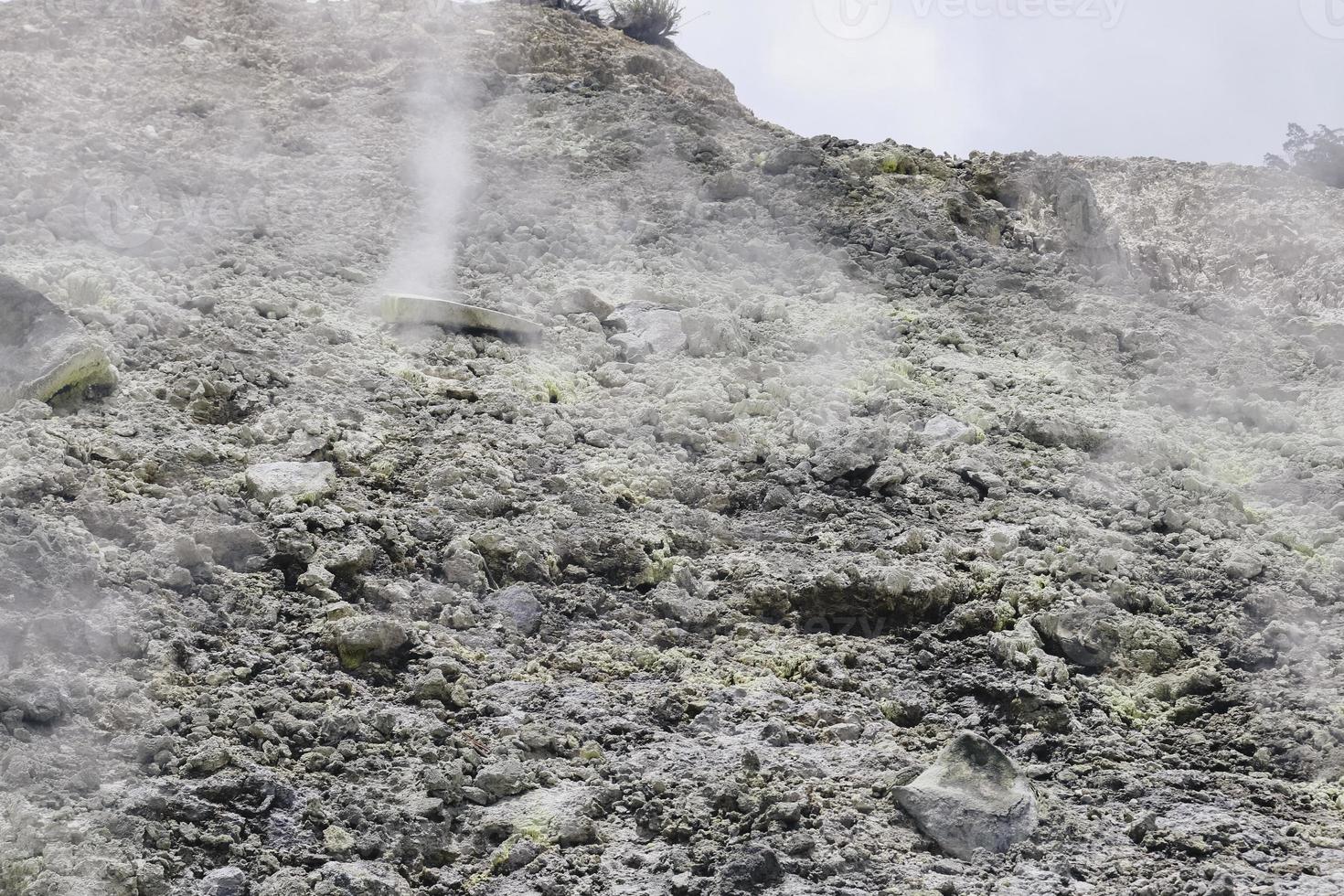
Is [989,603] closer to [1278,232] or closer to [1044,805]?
[1044,805]

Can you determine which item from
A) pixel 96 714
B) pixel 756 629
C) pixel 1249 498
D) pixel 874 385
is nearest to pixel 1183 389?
pixel 1249 498

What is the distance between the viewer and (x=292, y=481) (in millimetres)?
4215

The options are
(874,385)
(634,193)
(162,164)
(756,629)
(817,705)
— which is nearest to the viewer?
(817,705)

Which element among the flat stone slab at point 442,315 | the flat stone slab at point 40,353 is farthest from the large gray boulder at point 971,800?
the flat stone slab at point 40,353

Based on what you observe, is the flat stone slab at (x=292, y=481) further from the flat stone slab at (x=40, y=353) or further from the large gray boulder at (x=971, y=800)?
the large gray boulder at (x=971, y=800)

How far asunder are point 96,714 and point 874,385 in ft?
10.3

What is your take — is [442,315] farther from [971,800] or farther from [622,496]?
[971,800]

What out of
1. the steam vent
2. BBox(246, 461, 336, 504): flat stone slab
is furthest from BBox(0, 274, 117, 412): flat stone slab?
BBox(246, 461, 336, 504): flat stone slab

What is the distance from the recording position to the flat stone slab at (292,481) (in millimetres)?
4152

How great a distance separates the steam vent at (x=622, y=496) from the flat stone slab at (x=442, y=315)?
3cm

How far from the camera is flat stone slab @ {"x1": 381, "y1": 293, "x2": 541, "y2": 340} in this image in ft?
17.4

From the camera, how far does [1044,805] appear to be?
11.2 ft

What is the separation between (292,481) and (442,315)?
1300 mm

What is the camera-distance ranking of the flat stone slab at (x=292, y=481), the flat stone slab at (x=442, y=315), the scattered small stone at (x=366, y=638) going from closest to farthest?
the scattered small stone at (x=366, y=638) → the flat stone slab at (x=292, y=481) → the flat stone slab at (x=442, y=315)
